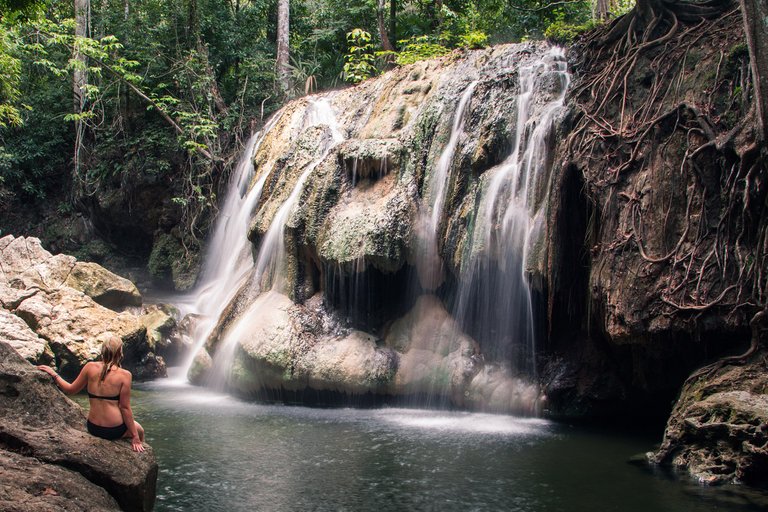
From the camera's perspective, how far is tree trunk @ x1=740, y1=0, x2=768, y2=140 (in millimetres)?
7641

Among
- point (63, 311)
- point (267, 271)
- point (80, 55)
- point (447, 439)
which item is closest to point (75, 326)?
point (63, 311)

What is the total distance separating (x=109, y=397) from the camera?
214 inches

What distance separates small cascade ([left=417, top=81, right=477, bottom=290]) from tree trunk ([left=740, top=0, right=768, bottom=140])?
4.84 meters

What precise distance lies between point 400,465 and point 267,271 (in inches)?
234

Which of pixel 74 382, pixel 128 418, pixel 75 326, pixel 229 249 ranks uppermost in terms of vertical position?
pixel 229 249

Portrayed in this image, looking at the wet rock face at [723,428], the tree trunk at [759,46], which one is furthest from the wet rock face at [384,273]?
the tree trunk at [759,46]

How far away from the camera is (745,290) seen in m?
8.01

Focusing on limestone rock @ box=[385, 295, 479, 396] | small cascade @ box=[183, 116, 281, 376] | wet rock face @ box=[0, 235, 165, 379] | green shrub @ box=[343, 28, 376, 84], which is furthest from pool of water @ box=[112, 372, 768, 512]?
green shrub @ box=[343, 28, 376, 84]

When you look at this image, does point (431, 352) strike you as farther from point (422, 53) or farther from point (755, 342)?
point (422, 53)

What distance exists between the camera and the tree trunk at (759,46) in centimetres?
764

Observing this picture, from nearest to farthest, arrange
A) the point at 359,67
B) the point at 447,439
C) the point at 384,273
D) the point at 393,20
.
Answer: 1. the point at 447,439
2. the point at 384,273
3. the point at 359,67
4. the point at 393,20

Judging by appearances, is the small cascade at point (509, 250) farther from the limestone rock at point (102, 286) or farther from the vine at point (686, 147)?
the limestone rock at point (102, 286)

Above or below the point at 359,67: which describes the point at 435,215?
below

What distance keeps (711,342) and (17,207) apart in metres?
19.2
